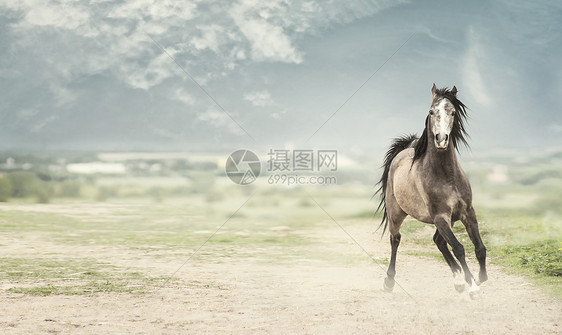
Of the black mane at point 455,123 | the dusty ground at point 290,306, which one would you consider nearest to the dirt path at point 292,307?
the dusty ground at point 290,306

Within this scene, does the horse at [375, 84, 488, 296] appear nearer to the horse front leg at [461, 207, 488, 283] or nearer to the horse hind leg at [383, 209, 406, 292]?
the horse front leg at [461, 207, 488, 283]

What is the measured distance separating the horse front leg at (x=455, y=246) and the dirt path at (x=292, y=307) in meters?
0.25

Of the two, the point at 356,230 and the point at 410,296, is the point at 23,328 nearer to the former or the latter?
the point at 410,296

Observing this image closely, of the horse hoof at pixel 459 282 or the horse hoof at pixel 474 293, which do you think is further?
the horse hoof at pixel 459 282

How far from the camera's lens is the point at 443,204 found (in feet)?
23.4

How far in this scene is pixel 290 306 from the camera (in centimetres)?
786

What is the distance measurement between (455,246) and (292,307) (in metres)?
2.56

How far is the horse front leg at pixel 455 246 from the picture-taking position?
270 inches

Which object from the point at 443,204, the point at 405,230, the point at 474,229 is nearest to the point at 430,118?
the point at 443,204

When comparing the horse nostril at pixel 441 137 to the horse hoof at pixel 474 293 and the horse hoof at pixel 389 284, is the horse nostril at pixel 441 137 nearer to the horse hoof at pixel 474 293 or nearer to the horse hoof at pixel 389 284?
the horse hoof at pixel 474 293

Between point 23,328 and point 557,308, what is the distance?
745 cm

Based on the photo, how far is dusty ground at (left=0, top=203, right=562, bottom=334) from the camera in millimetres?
6652

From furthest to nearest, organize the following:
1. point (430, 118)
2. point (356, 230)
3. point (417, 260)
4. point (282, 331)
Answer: point (356, 230), point (417, 260), point (430, 118), point (282, 331)

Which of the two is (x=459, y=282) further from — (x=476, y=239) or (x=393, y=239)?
(x=393, y=239)
